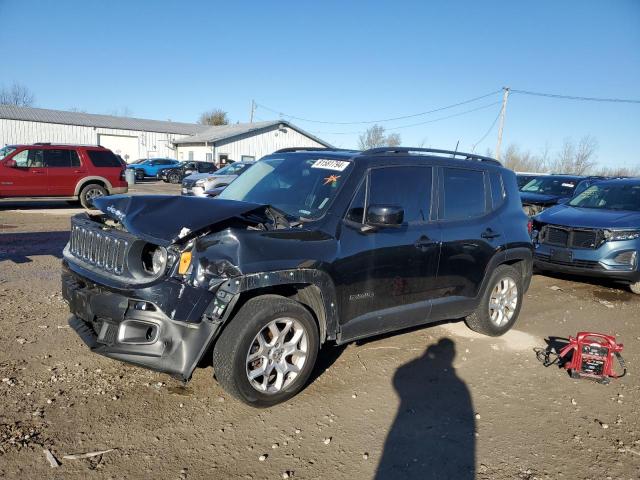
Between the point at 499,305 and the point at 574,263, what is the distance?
2817 millimetres

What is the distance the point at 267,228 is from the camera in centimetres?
359

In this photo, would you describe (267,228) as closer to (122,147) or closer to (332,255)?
(332,255)

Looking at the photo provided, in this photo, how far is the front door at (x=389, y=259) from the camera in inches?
150

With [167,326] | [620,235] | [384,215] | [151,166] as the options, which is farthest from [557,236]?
[151,166]

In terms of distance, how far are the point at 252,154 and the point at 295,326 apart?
40669 millimetres

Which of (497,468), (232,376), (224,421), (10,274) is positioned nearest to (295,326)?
(232,376)

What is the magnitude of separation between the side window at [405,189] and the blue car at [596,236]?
415cm

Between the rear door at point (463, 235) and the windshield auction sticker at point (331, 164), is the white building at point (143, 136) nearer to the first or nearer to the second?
the rear door at point (463, 235)

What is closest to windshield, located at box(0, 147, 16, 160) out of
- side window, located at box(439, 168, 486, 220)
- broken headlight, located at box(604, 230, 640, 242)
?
side window, located at box(439, 168, 486, 220)

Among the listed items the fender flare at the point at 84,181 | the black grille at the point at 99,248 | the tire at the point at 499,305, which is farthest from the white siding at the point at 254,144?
the black grille at the point at 99,248

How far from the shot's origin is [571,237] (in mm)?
7531

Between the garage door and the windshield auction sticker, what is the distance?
4518 centimetres

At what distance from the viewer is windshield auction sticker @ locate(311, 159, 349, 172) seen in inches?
162

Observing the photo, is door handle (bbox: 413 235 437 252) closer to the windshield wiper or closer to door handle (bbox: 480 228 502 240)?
door handle (bbox: 480 228 502 240)
